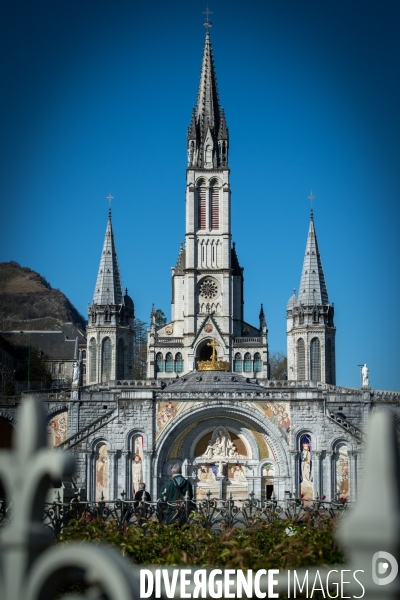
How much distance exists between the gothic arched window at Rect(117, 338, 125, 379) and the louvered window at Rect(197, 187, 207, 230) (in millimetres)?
14524

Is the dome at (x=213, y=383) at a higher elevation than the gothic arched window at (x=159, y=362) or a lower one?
lower

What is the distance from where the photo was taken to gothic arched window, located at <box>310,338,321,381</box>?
7881 cm

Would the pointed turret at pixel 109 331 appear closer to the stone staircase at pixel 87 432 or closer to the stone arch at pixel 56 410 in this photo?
the stone arch at pixel 56 410

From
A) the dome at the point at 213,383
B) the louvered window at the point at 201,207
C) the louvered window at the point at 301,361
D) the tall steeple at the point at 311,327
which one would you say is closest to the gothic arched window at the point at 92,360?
the louvered window at the point at 201,207

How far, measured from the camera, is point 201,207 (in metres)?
89.6

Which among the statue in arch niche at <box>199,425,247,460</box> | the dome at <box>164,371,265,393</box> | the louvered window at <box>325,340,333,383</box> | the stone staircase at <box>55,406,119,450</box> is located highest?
the louvered window at <box>325,340,333,383</box>

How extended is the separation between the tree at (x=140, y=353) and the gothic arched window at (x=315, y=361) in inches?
1582

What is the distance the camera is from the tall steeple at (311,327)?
259ft

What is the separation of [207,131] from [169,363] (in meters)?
23.7

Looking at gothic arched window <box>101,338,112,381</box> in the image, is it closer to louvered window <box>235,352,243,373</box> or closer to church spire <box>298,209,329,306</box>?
louvered window <box>235,352,243,373</box>

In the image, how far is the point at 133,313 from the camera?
84.8 m

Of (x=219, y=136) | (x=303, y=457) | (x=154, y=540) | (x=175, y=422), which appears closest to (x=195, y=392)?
(x=175, y=422)

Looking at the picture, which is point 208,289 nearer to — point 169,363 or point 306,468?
point 169,363

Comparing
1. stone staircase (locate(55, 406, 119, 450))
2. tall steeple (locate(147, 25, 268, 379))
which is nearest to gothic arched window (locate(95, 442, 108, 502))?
stone staircase (locate(55, 406, 119, 450))
